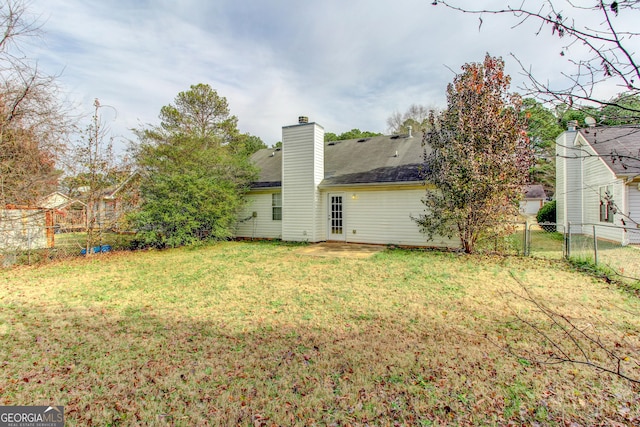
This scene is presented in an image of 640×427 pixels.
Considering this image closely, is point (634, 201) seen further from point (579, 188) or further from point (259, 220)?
point (259, 220)

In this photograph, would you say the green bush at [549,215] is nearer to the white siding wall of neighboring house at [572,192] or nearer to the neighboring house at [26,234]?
the white siding wall of neighboring house at [572,192]

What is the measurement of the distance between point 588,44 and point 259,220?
1311 centimetres

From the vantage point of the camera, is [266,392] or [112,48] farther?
[112,48]

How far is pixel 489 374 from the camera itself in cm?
304

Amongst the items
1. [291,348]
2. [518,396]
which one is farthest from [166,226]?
[518,396]

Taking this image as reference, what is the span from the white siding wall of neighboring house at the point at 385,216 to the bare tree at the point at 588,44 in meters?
9.42

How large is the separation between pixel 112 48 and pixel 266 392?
1000 centimetres

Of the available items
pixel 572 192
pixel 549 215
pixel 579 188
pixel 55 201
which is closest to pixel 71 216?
pixel 55 201

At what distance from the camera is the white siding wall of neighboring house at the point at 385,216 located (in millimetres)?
10930

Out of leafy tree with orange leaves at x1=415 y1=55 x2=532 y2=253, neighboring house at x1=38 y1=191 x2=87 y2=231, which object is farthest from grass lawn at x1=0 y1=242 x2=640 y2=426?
neighboring house at x1=38 y1=191 x2=87 y2=231

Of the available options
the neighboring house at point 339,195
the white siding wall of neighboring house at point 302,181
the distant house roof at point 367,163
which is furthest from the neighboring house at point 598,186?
the white siding wall of neighboring house at point 302,181

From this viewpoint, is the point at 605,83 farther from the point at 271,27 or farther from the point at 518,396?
the point at 271,27

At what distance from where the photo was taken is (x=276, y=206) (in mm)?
13492

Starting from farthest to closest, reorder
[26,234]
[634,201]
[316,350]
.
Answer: [634,201] < [26,234] < [316,350]
